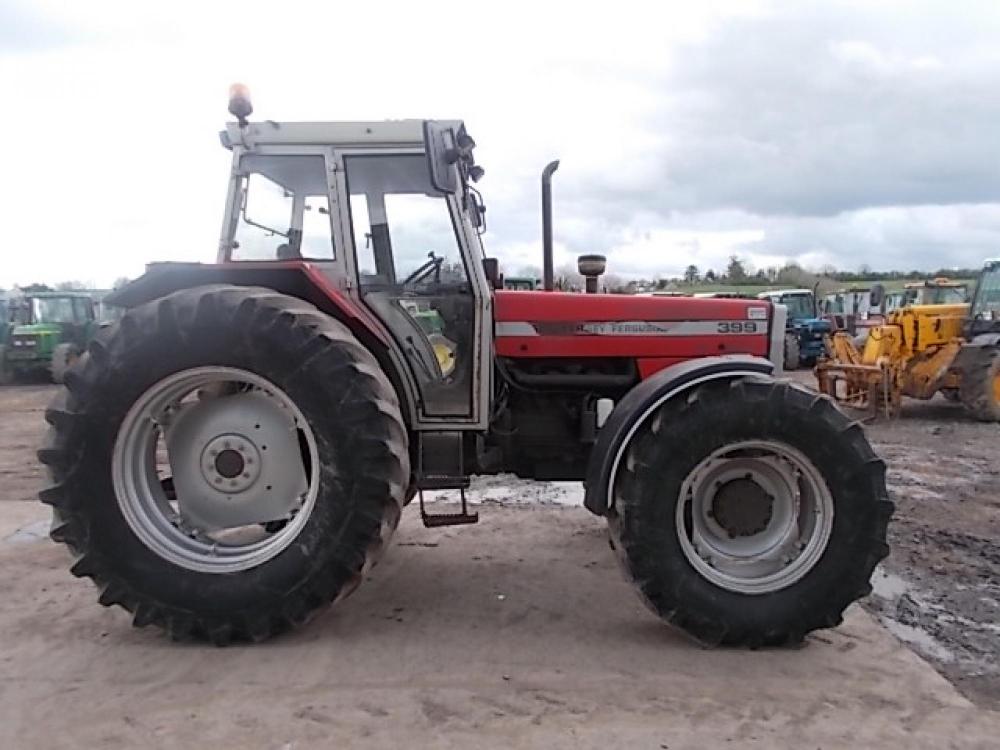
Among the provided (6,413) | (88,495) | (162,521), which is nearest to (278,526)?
(162,521)

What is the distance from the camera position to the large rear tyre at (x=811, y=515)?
4.08m

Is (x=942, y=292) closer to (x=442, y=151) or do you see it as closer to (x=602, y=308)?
(x=602, y=308)

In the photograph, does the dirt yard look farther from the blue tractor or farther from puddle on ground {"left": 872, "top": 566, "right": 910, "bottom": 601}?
the blue tractor

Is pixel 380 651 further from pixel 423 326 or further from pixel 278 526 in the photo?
pixel 423 326

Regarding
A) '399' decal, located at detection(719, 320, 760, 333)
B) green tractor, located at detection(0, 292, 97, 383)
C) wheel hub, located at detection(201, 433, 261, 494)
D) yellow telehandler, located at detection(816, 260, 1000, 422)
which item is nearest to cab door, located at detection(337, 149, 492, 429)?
wheel hub, located at detection(201, 433, 261, 494)

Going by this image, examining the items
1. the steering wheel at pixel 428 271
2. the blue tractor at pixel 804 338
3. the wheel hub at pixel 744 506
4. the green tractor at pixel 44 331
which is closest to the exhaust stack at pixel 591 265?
the steering wheel at pixel 428 271

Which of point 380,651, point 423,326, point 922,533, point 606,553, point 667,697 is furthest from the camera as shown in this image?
point 922,533

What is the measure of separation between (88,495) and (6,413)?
12743 mm

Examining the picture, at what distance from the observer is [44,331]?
20.1 metres

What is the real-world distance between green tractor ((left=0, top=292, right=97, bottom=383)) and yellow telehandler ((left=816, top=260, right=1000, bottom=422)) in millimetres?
14656

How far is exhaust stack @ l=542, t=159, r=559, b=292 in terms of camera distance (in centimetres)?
523

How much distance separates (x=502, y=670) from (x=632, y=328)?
1953mm

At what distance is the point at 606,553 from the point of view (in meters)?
5.65

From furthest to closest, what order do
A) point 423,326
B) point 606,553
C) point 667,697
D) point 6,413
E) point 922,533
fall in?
1. point 6,413
2. point 922,533
3. point 606,553
4. point 423,326
5. point 667,697
